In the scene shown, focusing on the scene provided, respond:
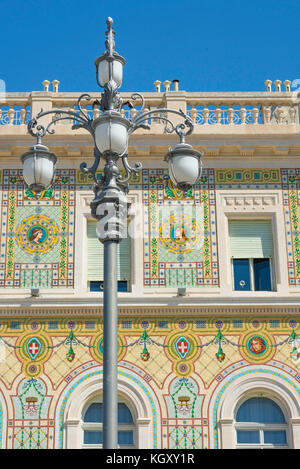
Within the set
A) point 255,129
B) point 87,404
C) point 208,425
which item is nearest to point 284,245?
point 255,129

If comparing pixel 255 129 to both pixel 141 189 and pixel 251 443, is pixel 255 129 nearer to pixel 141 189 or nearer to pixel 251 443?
pixel 141 189

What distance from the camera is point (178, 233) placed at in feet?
59.7

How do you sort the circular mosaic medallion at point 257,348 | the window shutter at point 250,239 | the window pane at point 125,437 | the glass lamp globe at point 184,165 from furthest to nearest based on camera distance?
1. the window shutter at point 250,239
2. the circular mosaic medallion at point 257,348
3. the window pane at point 125,437
4. the glass lamp globe at point 184,165

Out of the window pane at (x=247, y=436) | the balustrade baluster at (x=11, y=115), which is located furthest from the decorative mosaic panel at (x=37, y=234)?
the window pane at (x=247, y=436)

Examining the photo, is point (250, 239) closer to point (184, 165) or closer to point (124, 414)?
point (124, 414)

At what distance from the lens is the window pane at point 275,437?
1686 centimetres

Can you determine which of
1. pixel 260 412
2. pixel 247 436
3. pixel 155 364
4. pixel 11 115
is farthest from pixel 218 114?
pixel 247 436

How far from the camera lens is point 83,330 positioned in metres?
17.3

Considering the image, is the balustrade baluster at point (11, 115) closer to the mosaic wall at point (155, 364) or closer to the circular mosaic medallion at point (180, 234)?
the circular mosaic medallion at point (180, 234)

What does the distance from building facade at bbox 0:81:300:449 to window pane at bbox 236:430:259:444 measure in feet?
0.08

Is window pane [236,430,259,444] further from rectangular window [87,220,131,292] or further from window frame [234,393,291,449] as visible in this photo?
rectangular window [87,220,131,292]

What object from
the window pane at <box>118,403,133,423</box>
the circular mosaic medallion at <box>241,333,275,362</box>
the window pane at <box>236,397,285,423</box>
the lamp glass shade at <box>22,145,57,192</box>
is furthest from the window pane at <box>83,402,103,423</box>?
the lamp glass shade at <box>22,145,57,192</box>

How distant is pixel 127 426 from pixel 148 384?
0.93m

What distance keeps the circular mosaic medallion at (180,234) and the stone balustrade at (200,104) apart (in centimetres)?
216
